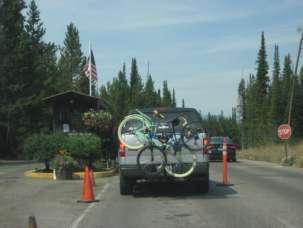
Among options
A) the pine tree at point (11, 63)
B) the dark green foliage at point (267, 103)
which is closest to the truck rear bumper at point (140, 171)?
the pine tree at point (11, 63)

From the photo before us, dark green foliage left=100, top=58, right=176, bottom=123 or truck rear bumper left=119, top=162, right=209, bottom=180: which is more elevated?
dark green foliage left=100, top=58, right=176, bottom=123

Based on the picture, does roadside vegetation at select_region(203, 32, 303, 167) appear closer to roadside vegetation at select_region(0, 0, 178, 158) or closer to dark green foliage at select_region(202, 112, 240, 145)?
dark green foliage at select_region(202, 112, 240, 145)

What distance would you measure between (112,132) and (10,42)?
35.1m

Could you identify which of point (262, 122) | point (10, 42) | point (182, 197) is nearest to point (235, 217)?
point (182, 197)

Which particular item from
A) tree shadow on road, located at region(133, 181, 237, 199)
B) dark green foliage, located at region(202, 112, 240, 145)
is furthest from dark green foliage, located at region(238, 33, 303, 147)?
tree shadow on road, located at region(133, 181, 237, 199)

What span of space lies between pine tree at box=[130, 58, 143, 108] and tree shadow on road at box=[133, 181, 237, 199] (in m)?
58.1

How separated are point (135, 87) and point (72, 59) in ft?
28.6

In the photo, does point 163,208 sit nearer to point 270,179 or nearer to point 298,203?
point 298,203

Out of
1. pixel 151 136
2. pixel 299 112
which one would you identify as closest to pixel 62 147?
pixel 151 136

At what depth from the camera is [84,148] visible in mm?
24484

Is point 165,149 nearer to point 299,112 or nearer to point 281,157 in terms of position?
point 281,157

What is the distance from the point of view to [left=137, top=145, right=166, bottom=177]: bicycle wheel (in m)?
17.0

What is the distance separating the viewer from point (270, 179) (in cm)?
2378

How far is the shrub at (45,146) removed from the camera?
79.9 feet
